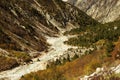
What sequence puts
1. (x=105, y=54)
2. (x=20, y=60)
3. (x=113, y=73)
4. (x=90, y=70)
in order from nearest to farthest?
(x=113, y=73) → (x=90, y=70) → (x=105, y=54) → (x=20, y=60)

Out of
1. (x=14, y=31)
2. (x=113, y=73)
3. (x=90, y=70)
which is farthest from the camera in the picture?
(x=14, y=31)

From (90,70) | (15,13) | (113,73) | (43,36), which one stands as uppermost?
(15,13)

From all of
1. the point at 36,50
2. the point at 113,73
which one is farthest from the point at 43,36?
the point at 113,73

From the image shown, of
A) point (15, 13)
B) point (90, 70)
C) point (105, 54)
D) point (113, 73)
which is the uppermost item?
point (15, 13)

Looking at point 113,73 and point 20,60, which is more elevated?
point 20,60

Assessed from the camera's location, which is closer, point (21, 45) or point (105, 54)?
point (105, 54)

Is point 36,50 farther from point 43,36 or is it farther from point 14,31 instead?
point 43,36

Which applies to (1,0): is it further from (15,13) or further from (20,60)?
(20,60)

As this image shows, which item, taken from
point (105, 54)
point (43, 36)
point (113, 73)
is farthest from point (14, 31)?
point (113, 73)

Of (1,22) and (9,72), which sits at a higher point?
(1,22)
